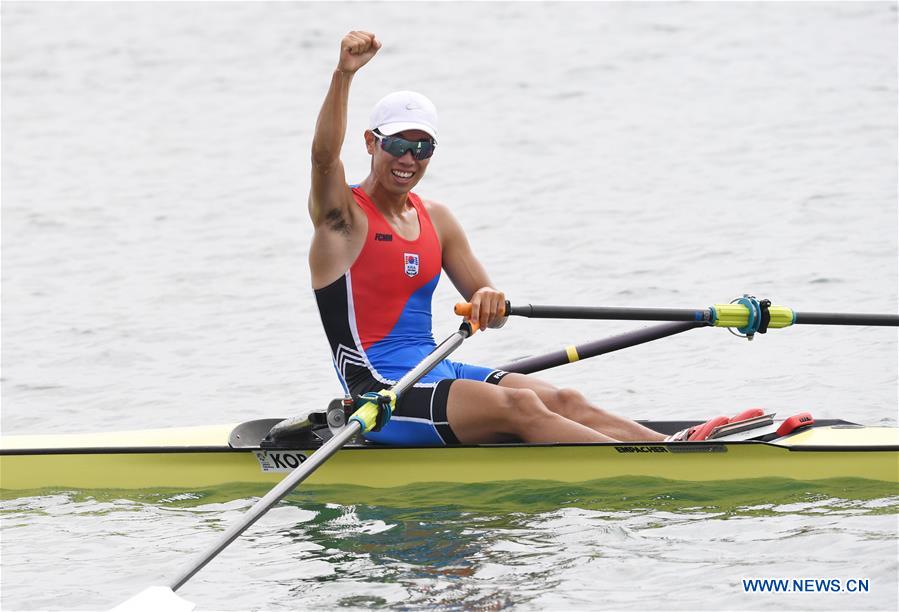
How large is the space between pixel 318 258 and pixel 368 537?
1.50m

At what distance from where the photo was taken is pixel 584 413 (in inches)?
308

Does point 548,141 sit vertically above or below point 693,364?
above

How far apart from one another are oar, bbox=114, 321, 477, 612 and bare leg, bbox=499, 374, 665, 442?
0.58m

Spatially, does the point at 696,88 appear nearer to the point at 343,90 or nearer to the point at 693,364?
the point at 693,364

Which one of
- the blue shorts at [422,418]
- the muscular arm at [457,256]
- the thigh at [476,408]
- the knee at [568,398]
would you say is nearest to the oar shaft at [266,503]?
the blue shorts at [422,418]

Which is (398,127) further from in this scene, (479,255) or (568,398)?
(479,255)

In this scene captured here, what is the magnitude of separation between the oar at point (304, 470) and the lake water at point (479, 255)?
0.50 metres

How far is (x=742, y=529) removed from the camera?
727 cm

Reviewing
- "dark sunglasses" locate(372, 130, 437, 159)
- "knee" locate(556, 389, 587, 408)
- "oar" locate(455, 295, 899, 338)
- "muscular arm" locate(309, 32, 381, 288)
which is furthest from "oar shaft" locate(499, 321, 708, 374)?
"dark sunglasses" locate(372, 130, 437, 159)

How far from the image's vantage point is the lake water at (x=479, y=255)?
281 inches

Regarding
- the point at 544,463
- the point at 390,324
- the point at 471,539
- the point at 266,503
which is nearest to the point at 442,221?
the point at 390,324

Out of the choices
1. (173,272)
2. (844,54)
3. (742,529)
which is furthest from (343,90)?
(844,54)

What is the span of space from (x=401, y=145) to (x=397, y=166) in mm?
118

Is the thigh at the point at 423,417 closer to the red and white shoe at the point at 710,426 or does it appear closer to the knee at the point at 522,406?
the knee at the point at 522,406
